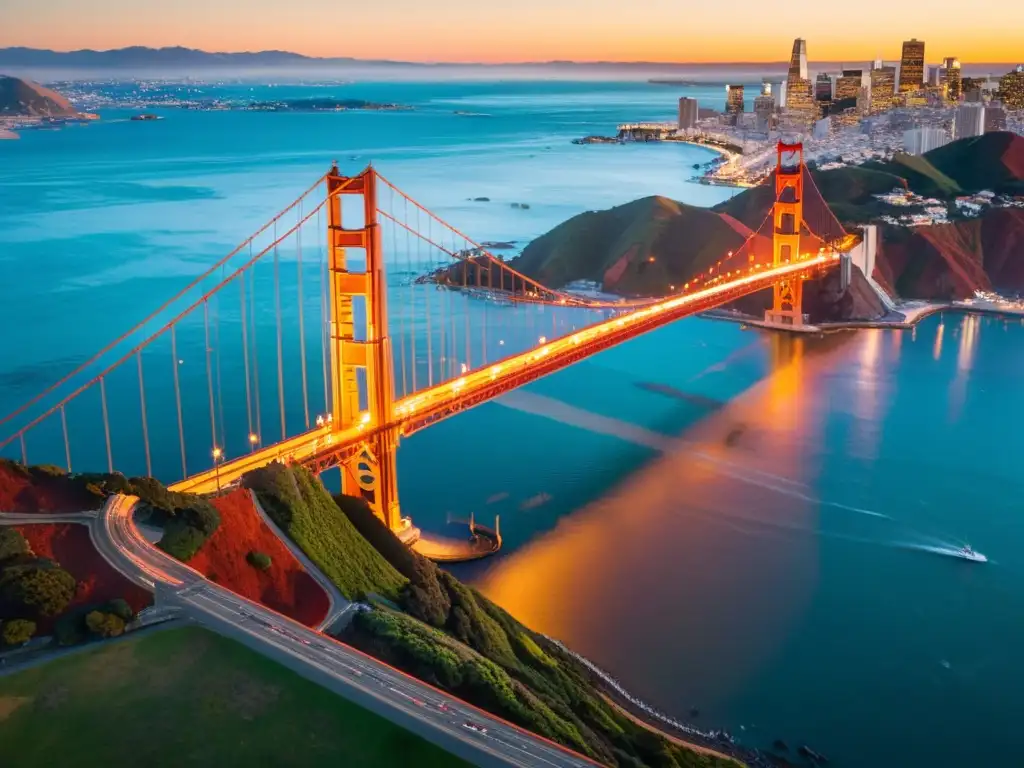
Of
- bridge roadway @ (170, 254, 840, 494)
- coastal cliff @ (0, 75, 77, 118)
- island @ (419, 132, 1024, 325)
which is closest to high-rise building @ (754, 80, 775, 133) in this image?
island @ (419, 132, 1024, 325)

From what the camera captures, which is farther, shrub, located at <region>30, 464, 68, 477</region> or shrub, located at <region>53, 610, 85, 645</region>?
shrub, located at <region>30, 464, 68, 477</region>

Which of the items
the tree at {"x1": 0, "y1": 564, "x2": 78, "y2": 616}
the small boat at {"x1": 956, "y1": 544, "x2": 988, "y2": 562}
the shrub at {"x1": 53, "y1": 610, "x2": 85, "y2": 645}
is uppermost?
the tree at {"x1": 0, "y1": 564, "x2": 78, "y2": 616}

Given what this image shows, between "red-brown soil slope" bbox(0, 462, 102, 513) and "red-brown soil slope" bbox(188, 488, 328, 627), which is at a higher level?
"red-brown soil slope" bbox(0, 462, 102, 513)

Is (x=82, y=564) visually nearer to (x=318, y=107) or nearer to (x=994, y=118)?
(x=994, y=118)

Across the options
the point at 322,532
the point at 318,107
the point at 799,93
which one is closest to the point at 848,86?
the point at 799,93

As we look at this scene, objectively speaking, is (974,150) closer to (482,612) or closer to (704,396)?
(704,396)

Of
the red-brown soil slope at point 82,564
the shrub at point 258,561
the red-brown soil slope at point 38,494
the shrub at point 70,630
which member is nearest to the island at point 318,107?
the red-brown soil slope at point 38,494

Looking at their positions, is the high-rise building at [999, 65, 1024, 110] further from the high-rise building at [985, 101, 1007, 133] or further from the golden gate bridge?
the golden gate bridge

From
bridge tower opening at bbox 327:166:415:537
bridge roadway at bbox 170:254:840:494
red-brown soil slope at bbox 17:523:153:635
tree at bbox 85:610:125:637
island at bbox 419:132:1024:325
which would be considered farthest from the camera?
island at bbox 419:132:1024:325
